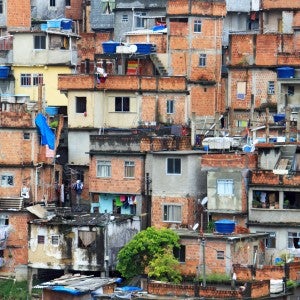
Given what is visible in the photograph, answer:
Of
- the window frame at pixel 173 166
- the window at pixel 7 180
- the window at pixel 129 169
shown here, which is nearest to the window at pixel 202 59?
the window at pixel 129 169

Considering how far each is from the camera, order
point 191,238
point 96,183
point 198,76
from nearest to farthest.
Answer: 1. point 191,238
2. point 96,183
3. point 198,76

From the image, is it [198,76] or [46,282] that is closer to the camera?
[46,282]

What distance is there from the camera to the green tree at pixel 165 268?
72.7 meters

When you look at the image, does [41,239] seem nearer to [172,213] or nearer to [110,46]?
[172,213]

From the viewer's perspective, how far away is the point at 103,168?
79125mm

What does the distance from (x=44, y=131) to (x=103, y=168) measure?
2714mm

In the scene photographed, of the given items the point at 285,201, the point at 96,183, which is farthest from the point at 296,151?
the point at 96,183

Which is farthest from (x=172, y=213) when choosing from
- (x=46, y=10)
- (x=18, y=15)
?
→ (x=46, y=10)

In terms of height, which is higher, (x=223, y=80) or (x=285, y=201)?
(x=223, y=80)

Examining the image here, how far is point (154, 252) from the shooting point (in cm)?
7344

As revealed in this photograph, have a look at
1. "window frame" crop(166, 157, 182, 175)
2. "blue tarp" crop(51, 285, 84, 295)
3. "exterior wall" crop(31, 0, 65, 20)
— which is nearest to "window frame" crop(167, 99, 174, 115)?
"window frame" crop(166, 157, 182, 175)

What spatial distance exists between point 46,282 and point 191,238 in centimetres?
578

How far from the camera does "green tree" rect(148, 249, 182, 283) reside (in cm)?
7269

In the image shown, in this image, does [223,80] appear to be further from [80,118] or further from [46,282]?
[46,282]
